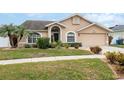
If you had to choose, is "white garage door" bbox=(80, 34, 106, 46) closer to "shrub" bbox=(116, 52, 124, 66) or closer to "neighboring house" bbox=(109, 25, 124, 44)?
"neighboring house" bbox=(109, 25, 124, 44)

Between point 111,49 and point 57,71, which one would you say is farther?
point 111,49

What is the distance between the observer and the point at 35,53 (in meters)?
18.0

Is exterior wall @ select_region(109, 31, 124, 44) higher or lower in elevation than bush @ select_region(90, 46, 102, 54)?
higher

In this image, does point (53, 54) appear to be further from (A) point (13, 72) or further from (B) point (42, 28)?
(A) point (13, 72)

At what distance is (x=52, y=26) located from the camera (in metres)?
21.6

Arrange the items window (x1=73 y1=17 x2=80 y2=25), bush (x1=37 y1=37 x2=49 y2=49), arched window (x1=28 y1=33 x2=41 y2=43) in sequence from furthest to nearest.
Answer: window (x1=73 y1=17 x2=80 y2=25), arched window (x1=28 y1=33 x2=41 y2=43), bush (x1=37 y1=37 x2=49 y2=49)

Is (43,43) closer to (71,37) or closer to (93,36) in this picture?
(71,37)

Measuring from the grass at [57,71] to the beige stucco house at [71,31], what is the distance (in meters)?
4.44

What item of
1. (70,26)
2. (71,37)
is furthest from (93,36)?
(70,26)

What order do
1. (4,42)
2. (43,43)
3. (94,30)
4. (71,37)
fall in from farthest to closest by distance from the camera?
(71,37), (94,30), (43,43), (4,42)

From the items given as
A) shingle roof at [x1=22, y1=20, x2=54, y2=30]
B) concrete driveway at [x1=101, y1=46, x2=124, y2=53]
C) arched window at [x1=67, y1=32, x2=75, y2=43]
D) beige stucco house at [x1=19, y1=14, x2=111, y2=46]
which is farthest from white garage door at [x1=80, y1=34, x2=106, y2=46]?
shingle roof at [x1=22, y1=20, x2=54, y2=30]

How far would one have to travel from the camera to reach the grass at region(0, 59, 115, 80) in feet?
41.2

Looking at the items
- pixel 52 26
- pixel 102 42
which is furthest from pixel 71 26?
pixel 102 42

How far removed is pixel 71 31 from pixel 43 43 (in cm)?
351
